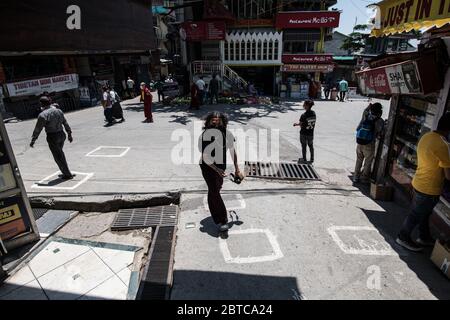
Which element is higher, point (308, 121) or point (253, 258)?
point (308, 121)

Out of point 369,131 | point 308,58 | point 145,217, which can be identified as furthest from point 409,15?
point 308,58

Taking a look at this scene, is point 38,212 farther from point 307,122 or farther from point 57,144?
point 307,122

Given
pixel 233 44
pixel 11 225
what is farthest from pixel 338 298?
pixel 233 44

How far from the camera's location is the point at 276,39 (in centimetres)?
2156

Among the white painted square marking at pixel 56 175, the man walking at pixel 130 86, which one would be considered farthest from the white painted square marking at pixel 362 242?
the man walking at pixel 130 86

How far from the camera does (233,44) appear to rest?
2183 cm

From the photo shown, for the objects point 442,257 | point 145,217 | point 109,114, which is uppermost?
point 109,114

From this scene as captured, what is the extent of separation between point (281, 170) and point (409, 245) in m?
3.32

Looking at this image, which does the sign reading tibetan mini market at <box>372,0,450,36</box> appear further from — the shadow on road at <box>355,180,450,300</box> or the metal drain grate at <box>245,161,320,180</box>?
the metal drain grate at <box>245,161,320,180</box>

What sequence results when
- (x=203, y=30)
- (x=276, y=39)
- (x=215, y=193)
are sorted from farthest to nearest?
(x=276, y=39) → (x=203, y=30) → (x=215, y=193)

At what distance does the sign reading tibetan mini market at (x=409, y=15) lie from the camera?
338cm

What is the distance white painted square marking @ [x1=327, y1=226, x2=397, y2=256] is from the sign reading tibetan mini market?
293cm

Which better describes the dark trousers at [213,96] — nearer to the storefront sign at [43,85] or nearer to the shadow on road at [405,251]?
the storefront sign at [43,85]

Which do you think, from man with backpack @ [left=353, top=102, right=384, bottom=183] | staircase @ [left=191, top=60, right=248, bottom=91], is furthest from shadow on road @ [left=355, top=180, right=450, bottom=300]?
staircase @ [left=191, top=60, right=248, bottom=91]
